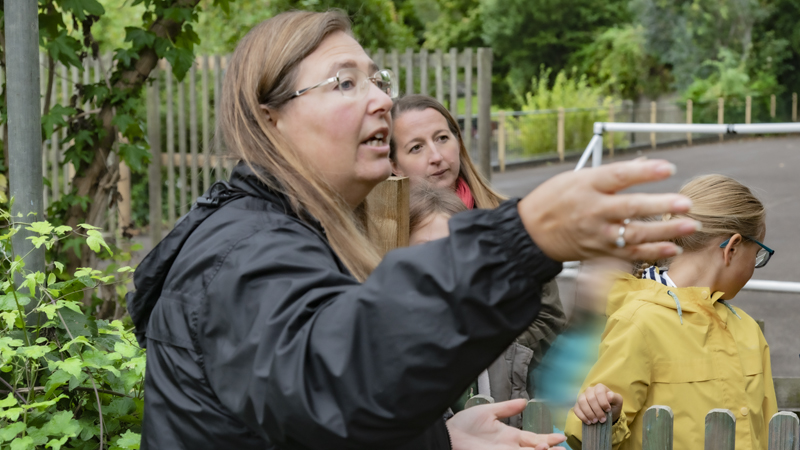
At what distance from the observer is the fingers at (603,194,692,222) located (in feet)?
2.63

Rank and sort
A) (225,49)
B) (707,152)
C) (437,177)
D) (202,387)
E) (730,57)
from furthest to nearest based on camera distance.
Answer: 1. (730,57)
2. (707,152)
3. (225,49)
4. (437,177)
5. (202,387)

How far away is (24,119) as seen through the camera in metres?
2.17

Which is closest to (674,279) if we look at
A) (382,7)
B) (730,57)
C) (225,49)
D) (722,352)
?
(722,352)

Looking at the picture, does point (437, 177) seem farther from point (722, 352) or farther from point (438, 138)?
point (722, 352)

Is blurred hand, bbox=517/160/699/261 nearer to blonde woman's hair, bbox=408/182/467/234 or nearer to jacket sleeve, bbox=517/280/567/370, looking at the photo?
blonde woman's hair, bbox=408/182/467/234

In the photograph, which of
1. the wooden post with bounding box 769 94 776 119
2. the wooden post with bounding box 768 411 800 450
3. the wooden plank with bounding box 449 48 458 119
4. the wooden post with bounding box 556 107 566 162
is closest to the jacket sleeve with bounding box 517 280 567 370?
the wooden post with bounding box 768 411 800 450

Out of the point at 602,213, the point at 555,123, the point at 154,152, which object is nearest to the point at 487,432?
the point at 602,213

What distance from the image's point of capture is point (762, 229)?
2404 millimetres

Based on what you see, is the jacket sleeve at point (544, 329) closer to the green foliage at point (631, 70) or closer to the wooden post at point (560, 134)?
the wooden post at point (560, 134)

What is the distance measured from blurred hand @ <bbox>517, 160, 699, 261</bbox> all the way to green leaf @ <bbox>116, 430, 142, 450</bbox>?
54.3 inches

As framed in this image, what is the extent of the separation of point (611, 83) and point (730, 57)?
413cm

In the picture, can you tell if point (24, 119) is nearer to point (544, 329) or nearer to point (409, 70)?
point (544, 329)

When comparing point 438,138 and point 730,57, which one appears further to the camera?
Answer: point 730,57

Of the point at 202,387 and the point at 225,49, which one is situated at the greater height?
the point at 225,49
